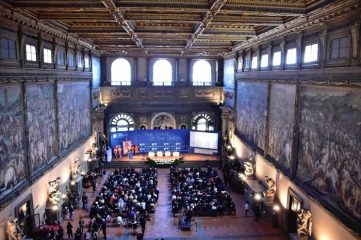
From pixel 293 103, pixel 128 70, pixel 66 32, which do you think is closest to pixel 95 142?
pixel 128 70

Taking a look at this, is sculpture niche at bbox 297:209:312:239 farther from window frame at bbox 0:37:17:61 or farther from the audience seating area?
window frame at bbox 0:37:17:61

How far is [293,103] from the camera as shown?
16797mm

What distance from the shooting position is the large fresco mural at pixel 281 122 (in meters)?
17.3

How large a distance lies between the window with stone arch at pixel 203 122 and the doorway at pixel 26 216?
78.2ft

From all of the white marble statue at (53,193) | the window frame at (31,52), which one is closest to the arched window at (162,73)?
the white marble statue at (53,193)

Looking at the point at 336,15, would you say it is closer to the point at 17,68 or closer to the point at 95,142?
the point at 17,68

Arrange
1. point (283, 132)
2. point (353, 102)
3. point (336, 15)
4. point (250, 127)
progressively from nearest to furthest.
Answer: point (353, 102), point (336, 15), point (283, 132), point (250, 127)

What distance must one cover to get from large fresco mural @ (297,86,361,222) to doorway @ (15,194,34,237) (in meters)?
12.7

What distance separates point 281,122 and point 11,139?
13.1 m

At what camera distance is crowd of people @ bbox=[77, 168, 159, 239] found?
18.8 metres

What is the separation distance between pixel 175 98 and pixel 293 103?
21.2 metres

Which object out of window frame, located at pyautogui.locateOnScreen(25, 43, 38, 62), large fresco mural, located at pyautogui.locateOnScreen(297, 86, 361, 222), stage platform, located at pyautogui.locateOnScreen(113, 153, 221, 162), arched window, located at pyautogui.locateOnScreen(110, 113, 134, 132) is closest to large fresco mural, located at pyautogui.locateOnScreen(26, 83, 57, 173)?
window frame, located at pyautogui.locateOnScreen(25, 43, 38, 62)

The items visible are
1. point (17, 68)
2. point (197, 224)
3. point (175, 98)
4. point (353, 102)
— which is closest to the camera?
point (353, 102)

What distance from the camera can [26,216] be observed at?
16.3m
